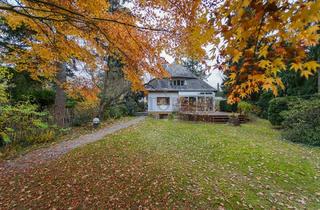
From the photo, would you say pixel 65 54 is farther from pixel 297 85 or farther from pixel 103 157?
pixel 297 85

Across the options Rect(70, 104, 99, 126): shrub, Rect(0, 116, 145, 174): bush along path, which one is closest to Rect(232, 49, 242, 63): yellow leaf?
Rect(0, 116, 145, 174): bush along path

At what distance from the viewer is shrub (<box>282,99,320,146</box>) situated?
8.25 meters

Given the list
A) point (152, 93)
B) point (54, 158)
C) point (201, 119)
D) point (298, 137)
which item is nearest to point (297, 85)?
point (201, 119)

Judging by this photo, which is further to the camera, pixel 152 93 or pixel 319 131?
pixel 152 93

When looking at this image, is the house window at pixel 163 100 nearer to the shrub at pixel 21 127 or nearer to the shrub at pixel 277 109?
the shrub at pixel 277 109

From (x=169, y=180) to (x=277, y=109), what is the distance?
11.4 metres

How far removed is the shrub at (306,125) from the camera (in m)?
8.25

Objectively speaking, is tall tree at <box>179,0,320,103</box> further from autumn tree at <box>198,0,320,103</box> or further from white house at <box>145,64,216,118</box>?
white house at <box>145,64,216,118</box>

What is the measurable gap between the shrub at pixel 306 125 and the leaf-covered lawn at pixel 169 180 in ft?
6.08

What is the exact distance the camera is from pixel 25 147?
7555 millimetres

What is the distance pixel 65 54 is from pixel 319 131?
10254 mm

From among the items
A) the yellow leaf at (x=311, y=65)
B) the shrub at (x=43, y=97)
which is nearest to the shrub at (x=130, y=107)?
the shrub at (x=43, y=97)

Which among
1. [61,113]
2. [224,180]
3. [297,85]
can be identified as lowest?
[224,180]

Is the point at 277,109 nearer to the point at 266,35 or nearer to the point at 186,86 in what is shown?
the point at 266,35
